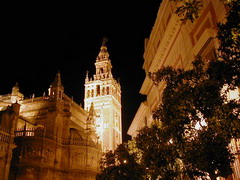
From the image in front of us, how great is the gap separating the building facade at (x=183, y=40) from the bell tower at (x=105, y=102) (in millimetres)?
32734

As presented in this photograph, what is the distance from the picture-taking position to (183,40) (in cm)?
1695

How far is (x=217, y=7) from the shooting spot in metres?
12.5

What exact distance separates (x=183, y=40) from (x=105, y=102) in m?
48.6

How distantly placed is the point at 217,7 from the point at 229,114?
7.47 m

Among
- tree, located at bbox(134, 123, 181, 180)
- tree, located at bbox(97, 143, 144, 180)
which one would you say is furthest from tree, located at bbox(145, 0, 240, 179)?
tree, located at bbox(97, 143, 144, 180)

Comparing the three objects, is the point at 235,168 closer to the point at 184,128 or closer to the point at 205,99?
the point at 184,128

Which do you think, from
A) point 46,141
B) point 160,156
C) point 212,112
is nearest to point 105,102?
point 46,141

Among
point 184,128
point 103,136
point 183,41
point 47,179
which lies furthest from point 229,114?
point 103,136

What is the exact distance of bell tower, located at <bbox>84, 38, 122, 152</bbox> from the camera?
5977 cm

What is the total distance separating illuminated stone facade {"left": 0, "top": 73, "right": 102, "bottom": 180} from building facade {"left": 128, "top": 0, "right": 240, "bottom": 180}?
1362 cm

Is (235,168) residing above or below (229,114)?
below

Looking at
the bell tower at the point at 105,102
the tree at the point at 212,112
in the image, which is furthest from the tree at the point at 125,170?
the bell tower at the point at 105,102

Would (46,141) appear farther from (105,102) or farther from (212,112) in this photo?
(105,102)

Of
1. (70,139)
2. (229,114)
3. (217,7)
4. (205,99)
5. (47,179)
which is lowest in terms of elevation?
(47,179)
